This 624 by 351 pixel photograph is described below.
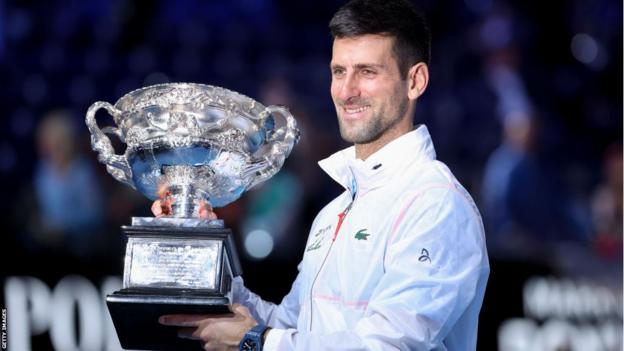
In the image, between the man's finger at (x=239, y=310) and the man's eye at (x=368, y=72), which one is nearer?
the man's finger at (x=239, y=310)

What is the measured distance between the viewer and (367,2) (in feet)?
7.86

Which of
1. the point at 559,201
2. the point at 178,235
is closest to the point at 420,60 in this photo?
the point at 178,235

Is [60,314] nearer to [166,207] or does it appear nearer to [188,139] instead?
[166,207]

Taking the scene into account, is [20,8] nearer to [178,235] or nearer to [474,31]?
[474,31]

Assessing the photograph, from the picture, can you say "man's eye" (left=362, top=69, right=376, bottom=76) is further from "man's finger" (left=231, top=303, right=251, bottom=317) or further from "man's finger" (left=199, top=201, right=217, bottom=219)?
"man's finger" (left=231, top=303, right=251, bottom=317)

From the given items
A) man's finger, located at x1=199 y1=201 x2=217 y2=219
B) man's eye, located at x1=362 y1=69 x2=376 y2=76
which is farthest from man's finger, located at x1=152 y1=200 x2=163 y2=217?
man's eye, located at x1=362 y1=69 x2=376 y2=76

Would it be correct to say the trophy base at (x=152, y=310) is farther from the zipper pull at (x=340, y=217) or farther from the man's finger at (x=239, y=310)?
the zipper pull at (x=340, y=217)

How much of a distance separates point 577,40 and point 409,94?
197 inches

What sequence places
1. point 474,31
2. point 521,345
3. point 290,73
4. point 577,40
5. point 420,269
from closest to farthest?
1. point 420,269
2. point 521,345
3. point 290,73
4. point 474,31
5. point 577,40

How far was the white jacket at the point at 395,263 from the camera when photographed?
2057 mm

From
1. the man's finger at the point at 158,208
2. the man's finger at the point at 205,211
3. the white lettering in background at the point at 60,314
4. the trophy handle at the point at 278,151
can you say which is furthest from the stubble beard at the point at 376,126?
the white lettering in background at the point at 60,314

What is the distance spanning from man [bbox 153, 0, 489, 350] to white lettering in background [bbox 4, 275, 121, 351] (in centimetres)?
137

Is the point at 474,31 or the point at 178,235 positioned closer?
the point at 178,235

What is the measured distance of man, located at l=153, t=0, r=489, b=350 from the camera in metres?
2.07
